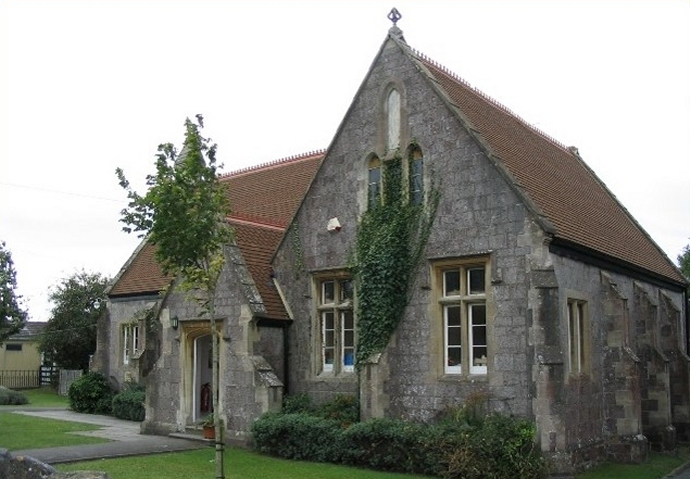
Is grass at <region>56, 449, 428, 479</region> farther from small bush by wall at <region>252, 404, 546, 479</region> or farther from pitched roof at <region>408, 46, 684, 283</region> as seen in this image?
pitched roof at <region>408, 46, 684, 283</region>

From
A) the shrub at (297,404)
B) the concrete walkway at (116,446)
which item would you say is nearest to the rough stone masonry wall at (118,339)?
the concrete walkway at (116,446)

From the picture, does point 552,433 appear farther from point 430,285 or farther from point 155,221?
point 155,221

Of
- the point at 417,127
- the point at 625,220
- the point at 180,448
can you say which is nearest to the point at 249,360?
the point at 180,448

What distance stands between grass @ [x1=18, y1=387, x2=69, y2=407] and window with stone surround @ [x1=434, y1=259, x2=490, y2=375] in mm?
21447

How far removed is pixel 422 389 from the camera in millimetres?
16828

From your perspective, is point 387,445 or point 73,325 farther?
point 73,325

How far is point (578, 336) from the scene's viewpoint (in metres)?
17.6

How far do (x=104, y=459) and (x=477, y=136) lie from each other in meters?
10.4

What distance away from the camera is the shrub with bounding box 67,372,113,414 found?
28766 millimetres

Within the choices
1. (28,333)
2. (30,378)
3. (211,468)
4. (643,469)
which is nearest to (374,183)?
(211,468)

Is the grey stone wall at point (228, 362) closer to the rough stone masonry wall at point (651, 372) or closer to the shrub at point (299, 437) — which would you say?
the shrub at point (299, 437)

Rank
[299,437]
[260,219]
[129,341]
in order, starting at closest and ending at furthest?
[299,437] < [260,219] < [129,341]

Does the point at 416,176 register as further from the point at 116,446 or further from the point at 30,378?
the point at 30,378

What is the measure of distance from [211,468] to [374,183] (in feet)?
24.7
